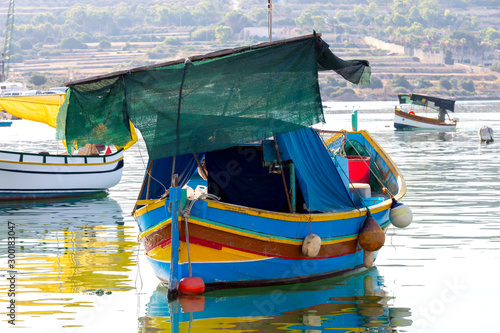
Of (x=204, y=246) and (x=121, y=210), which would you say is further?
(x=121, y=210)

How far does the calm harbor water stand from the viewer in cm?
1135

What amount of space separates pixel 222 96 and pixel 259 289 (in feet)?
9.95

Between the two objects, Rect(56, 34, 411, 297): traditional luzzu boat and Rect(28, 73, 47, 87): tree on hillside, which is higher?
Rect(56, 34, 411, 297): traditional luzzu boat

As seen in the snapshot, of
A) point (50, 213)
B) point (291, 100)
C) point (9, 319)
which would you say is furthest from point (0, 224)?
point (291, 100)

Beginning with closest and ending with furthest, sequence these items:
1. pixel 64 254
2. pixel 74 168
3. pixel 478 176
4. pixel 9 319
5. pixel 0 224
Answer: pixel 9 319, pixel 64 254, pixel 0 224, pixel 74 168, pixel 478 176

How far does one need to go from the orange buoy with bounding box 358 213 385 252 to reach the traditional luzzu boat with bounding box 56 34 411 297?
0.02 metres

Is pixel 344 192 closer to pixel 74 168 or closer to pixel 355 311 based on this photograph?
pixel 355 311

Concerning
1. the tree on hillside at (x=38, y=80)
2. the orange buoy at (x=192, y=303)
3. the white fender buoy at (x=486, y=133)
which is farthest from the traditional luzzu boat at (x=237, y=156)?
the tree on hillside at (x=38, y=80)

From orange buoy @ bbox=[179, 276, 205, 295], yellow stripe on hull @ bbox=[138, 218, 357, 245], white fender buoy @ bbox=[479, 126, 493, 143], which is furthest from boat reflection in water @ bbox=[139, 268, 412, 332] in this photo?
white fender buoy @ bbox=[479, 126, 493, 143]

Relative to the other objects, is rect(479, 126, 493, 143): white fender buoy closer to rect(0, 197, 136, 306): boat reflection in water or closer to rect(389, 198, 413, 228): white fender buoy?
rect(0, 197, 136, 306): boat reflection in water

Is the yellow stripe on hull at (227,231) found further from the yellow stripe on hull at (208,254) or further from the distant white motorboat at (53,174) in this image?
the distant white motorboat at (53,174)

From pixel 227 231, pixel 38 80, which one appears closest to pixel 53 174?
pixel 227 231

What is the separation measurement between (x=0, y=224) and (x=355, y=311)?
1163 centimetres

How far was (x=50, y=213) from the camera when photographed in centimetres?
2248
